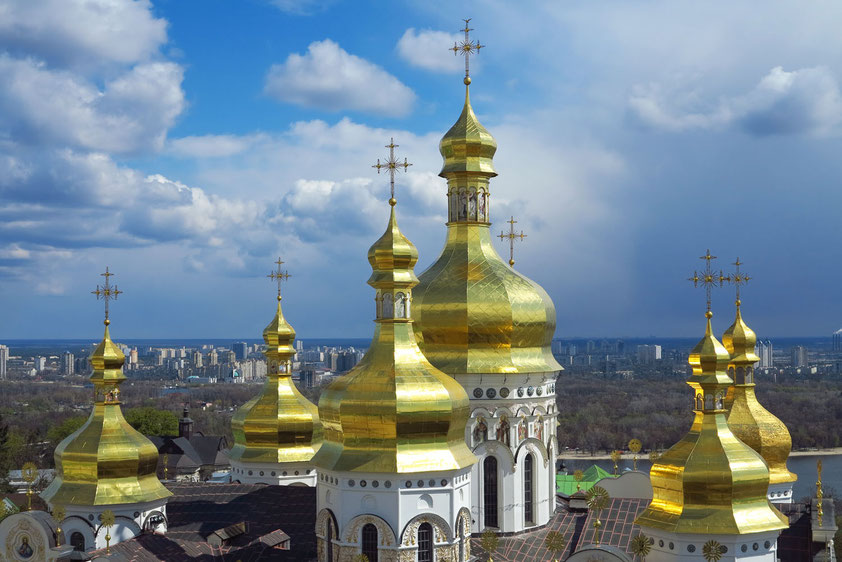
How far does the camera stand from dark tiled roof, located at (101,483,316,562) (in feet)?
63.2

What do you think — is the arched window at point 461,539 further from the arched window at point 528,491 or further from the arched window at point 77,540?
the arched window at point 77,540

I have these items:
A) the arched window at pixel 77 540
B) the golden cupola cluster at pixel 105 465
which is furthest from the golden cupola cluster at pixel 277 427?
the arched window at pixel 77 540

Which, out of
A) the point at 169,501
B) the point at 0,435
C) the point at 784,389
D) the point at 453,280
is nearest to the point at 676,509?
the point at 453,280

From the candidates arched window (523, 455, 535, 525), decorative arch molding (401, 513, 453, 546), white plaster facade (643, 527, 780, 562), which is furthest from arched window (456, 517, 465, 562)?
arched window (523, 455, 535, 525)

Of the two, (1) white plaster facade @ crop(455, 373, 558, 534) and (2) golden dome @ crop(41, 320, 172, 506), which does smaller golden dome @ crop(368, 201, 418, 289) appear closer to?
(1) white plaster facade @ crop(455, 373, 558, 534)

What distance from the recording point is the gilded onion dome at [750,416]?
78.8ft

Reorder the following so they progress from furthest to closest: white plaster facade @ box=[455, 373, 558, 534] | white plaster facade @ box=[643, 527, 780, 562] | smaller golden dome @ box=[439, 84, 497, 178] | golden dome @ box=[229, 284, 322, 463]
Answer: golden dome @ box=[229, 284, 322, 463] → smaller golden dome @ box=[439, 84, 497, 178] → white plaster facade @ box=[455, 373, 558, 534] → white plaster facade @ box=[643, 527, 780, 562]

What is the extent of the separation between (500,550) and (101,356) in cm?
945

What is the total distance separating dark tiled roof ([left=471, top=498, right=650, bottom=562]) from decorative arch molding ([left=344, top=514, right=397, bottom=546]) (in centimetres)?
276

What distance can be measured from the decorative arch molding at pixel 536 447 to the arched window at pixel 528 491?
252 millimetres

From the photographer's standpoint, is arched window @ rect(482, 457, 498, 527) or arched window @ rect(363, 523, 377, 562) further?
arched window @ rect(482, 457, 498, 527)

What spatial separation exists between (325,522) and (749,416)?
11.4 m

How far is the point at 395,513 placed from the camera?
685 inches

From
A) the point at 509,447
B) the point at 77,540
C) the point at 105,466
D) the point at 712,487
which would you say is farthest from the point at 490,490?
the point at 77,540
